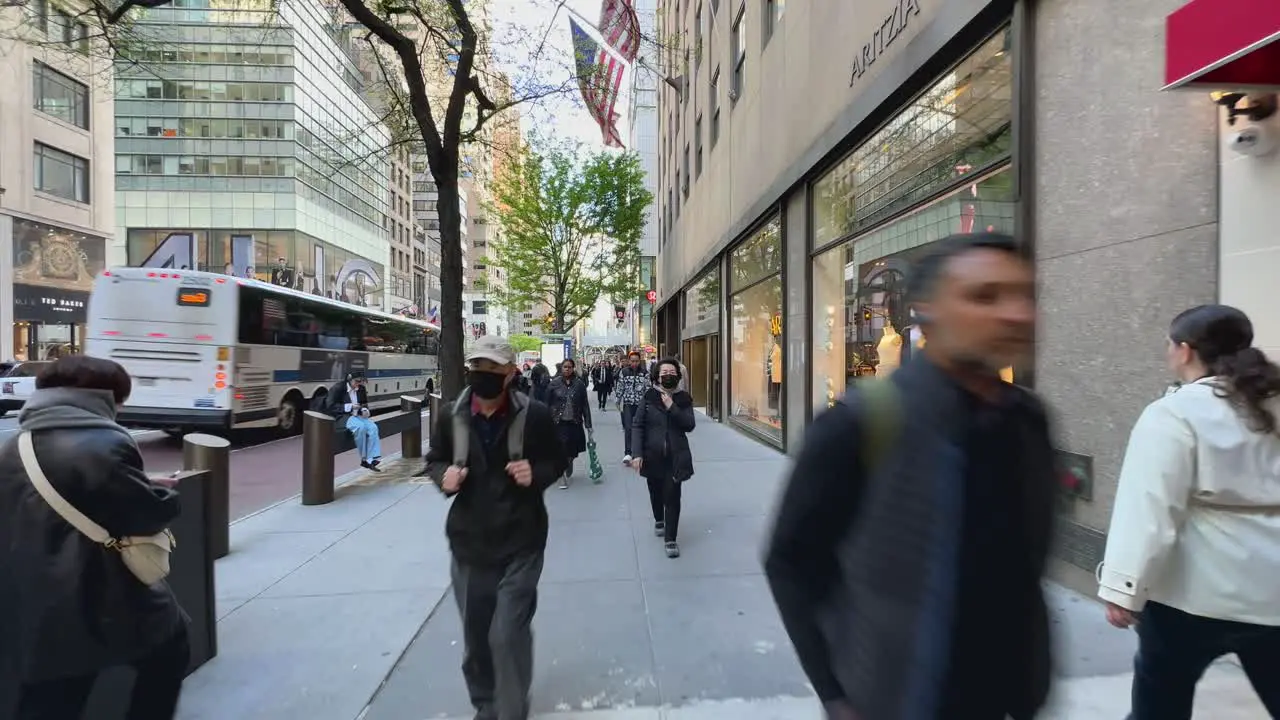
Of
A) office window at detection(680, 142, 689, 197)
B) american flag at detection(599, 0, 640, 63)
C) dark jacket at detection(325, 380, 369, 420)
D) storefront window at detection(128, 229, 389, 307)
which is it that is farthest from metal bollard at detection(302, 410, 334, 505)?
storefront window at detection(128, 229, 389, 307)

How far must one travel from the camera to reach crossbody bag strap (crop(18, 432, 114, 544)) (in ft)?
7.00

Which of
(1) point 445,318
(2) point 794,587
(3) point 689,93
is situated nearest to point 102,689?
(2) point 794,587

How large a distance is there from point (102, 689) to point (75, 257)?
116ft

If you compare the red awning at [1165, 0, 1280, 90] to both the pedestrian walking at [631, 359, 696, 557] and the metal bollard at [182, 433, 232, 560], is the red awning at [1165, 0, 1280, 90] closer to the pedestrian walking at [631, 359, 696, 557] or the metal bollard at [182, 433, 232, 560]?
the pedestrian walking at [631, 359, 696, 557]

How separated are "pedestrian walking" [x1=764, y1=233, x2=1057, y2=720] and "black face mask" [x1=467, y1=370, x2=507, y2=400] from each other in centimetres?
196

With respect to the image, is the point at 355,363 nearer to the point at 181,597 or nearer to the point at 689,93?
the point at 689,93

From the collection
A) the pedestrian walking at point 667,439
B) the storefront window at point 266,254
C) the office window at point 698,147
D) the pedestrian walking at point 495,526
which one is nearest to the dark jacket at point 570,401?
the pedestrian walking at point 667,439

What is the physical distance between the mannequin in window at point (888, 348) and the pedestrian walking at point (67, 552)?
6.41 meters

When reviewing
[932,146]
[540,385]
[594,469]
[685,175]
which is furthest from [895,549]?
[685,175]

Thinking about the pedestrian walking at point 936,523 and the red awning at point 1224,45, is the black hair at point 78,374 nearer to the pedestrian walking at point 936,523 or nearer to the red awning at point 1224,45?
the pedestrian walking at point 936,523

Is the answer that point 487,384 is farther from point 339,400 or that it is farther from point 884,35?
point 339,400

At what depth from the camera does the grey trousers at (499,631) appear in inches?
115

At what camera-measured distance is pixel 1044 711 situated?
139 centimetres

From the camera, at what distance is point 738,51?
14461mm
